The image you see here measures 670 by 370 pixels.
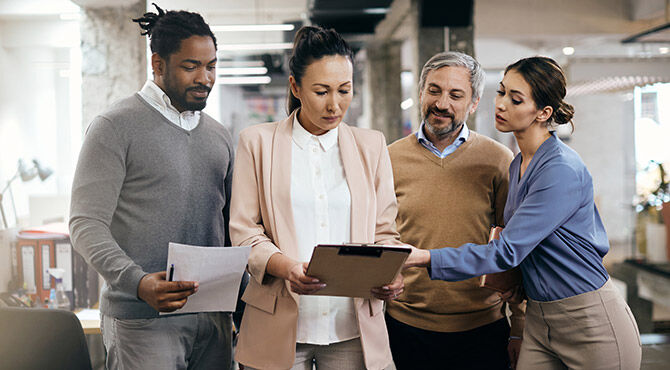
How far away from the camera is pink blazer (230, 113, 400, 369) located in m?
1.51

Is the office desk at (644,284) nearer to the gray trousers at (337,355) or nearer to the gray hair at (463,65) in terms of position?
the gray hair at (463,65)

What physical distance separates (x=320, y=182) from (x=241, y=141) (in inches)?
10.4

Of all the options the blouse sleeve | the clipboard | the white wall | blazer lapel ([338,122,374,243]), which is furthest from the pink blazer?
the white wall

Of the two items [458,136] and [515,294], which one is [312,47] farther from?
→ [515,294]

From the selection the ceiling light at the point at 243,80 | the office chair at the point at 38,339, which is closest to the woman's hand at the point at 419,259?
the office chair at the point at 38,339

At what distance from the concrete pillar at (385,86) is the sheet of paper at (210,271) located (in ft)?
13.0

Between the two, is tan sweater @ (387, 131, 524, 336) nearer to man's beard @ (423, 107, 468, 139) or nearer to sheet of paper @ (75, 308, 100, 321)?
man's beard @ (423, 107, 468, 139)

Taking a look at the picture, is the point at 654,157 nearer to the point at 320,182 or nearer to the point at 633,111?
the point at 633,111

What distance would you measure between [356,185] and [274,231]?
27 centimetres

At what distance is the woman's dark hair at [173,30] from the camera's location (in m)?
1.73

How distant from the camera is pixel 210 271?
151 cm

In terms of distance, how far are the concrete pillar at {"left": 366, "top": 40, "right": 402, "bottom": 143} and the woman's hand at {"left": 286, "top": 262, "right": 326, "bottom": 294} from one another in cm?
406

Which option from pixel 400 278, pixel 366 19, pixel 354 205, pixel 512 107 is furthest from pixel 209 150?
pixel 366 19

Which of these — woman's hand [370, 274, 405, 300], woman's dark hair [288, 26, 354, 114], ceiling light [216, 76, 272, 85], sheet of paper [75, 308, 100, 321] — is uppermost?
ceiling light [216, 76, 272, 85]
